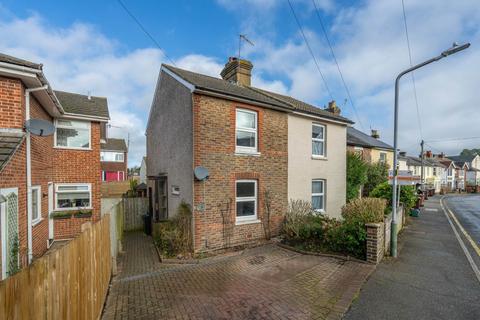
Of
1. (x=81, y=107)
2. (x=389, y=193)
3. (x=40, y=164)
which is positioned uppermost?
(x=81, y=107)

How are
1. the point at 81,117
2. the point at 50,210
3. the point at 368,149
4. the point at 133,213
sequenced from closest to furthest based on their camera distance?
1. the point at 50,210
2. the point at 81,117
3. the point at 133,213
4. the point at 368,149

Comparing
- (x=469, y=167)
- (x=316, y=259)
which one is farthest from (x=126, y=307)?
(x=469, y=167)

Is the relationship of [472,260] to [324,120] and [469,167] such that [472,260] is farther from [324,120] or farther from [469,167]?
[469,167]

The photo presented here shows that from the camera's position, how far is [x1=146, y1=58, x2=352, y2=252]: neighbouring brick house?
893cm

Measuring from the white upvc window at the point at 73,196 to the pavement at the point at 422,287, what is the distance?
37.0 ft

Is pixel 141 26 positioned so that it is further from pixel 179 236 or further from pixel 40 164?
pixel 179 236

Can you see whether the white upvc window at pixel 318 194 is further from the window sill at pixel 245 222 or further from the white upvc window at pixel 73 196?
the white upvc window at pixel 73 196

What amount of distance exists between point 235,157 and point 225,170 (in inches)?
26.9

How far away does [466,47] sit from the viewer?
265 inches

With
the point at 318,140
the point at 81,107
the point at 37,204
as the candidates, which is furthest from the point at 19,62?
the point at 318,140

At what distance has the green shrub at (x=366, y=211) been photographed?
805 centimetres

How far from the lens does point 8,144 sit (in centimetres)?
623

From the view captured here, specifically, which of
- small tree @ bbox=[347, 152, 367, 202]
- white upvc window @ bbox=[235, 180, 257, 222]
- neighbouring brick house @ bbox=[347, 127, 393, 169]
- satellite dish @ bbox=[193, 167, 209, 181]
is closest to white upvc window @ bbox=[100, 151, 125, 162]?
neighbouring brick house @ bbox=[347, 127, 393, 169]

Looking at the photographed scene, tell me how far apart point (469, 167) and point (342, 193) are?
80.2m
